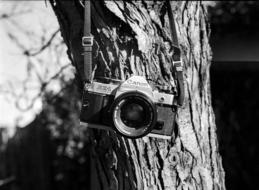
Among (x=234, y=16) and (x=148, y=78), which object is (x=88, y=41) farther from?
(x=234, y=16)

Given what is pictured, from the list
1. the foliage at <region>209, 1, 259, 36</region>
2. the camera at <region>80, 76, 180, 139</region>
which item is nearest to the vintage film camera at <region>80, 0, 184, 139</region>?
the camera at <region>80, 76, 180, 139</region>

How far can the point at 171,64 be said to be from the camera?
4.76 feet

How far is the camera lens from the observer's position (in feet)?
4.49

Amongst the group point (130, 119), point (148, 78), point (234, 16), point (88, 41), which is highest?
point (234, 16)

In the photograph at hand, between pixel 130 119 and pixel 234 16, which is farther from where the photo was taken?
pixel 234 16

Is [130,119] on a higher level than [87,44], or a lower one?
lower

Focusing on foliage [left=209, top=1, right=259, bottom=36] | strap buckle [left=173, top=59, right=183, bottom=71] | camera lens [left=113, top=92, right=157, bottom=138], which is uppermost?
foliage [left=209, top=1, right=259, bottom=36]

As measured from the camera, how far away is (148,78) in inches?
56.8

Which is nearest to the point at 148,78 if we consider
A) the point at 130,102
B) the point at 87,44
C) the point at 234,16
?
the point at 130,102

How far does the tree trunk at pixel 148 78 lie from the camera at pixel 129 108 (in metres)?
0.05

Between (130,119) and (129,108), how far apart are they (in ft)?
0.11

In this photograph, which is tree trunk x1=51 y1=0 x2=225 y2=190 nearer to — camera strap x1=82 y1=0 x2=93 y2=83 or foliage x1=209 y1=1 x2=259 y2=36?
camera strap x1=82 y1=0 x2=93 y2=83

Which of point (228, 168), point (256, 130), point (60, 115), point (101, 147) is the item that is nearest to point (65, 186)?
point (60, 115)

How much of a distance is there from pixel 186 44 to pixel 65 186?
138 inches
